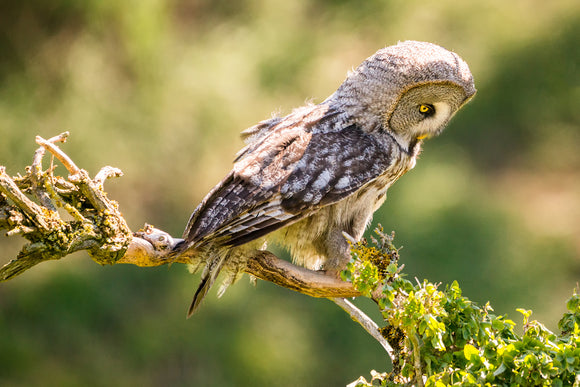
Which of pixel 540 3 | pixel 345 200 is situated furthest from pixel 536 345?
pixel 540 3

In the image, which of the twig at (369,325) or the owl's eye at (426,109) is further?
the owl's eye at (426,109)

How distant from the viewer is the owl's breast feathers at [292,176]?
6.24 feet

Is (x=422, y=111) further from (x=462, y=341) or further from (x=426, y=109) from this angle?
(x=462, y=341)

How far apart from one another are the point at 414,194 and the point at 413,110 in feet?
8.41

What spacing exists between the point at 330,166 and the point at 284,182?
0.15 metres

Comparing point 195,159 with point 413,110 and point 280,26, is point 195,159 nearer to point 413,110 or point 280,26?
point 280,26

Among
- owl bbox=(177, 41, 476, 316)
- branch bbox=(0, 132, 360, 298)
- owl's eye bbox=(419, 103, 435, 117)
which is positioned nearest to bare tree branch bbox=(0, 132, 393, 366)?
branch bbox=(0, 132, 360, 298)

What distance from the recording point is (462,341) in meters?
1.58

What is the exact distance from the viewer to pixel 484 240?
15.0ft

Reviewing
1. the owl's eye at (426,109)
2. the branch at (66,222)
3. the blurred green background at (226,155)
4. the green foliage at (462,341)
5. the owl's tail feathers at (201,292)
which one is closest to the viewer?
the green foliage at (462,341)

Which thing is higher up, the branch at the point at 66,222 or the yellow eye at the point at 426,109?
the yellow eye at the point at 426,109

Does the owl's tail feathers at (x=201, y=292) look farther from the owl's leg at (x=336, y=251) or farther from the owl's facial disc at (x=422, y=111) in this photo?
the owl's facial disc at (x=422, y=111)

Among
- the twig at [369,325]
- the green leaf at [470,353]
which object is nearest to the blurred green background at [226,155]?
Result: the twig at [369,325]

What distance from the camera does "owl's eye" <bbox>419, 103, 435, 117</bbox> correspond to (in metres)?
2.12
